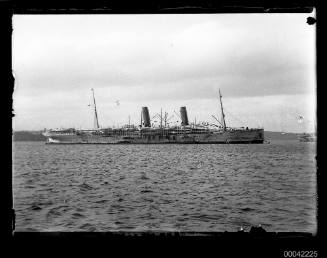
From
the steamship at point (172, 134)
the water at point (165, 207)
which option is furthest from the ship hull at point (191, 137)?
the water at point (165, 207)

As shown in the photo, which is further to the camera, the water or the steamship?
the steamship

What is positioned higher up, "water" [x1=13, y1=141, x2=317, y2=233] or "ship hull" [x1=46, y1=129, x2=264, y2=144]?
"ship hull" [x1=46, y1=129, x2=264, y2=144]

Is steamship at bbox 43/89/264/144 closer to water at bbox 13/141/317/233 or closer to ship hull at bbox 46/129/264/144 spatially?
ship hull at bbox 46/129/264/144

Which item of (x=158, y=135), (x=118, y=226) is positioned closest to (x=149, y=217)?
(x=118, y=226)

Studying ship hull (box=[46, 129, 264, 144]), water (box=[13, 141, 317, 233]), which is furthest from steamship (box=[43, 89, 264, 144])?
water (box=[13, 141, 317, 233])

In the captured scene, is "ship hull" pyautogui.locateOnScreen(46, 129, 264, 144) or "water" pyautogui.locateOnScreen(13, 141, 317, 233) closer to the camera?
"water" pyautogui.locateOnScreen(13, 141, 317, 233)

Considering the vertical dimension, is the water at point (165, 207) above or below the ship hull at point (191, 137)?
below

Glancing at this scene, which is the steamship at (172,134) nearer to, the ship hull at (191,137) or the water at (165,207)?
the ship hull at (191,137)

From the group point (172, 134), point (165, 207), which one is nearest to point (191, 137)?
point (172, 134)

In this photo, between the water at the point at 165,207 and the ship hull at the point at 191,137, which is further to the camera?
the ship hull at the point at 191,137
